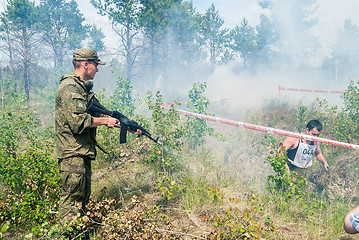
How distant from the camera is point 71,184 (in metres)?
2.52

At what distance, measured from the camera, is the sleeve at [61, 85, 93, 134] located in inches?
97.8

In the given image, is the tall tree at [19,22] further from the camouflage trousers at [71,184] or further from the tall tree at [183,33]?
the camouflage trousers at [71,184]

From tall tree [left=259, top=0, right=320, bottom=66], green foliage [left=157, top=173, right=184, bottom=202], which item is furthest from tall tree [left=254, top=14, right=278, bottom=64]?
green foliage [left=157, top=173, right=184, bottom=202]

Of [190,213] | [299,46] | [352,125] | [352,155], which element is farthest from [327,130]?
[299,46]

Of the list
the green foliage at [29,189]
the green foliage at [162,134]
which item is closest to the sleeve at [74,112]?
the green foliage at [29,189]

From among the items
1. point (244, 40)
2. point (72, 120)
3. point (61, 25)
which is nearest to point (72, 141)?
point (72, 120)

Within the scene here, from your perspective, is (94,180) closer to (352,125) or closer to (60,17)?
(352,125)

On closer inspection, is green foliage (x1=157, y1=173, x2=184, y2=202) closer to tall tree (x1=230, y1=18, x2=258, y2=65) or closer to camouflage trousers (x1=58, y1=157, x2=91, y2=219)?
camouflage trousers (x1=58, y1=157, x2=91, y2=219)

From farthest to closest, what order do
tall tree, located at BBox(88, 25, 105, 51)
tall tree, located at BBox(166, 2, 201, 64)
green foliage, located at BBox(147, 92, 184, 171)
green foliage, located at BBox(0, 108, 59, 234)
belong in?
tall tree, located at BBox(88, 25, 105, 51), tall tree, located at BBox(166, 2, 201, 64), green foliage, located at BBox(147, 92, 184, 171), green foliage, located at BBox(0, 108, 59, 234)

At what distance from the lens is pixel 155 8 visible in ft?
52.9

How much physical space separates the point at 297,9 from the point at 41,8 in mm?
31462

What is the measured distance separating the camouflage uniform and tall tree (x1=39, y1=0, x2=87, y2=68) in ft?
67.2

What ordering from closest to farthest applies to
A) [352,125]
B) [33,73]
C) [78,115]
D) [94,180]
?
[78,115]
[94,180]
[352,125]
[33,73]

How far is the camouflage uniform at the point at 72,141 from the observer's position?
2502 mm
